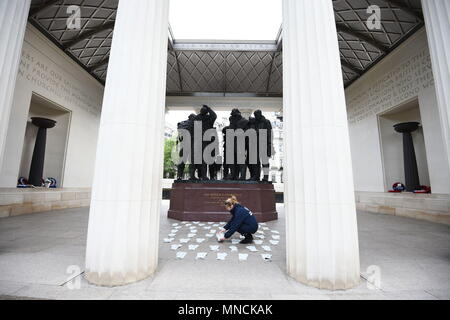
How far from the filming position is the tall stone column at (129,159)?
2572mm

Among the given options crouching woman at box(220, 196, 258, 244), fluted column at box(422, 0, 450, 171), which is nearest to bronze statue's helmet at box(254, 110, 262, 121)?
crouching woman at box(220, 196, 258, 244)

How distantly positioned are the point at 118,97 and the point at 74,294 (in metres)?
2.43

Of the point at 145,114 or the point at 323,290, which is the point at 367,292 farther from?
the point at 145,114

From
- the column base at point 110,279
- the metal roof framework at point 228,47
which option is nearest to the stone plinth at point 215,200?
the column base at point 110,279

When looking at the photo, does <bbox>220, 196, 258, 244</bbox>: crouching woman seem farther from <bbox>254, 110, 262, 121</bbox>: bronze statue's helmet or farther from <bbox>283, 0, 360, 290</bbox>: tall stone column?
<bbox>254, 110, 262, 121</bbox>: bronze statue's helmet

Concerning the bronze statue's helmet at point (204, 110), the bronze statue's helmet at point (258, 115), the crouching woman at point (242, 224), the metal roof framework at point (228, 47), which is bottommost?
the crouching woman at point (242, 224)

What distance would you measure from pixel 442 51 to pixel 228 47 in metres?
14.3

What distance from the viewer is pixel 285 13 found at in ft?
10.8

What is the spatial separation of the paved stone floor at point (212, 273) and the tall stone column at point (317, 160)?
312mm

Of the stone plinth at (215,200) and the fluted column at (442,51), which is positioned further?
the stone plinth at (215,200)

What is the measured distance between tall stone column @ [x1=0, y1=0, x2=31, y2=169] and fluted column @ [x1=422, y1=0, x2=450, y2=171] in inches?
272

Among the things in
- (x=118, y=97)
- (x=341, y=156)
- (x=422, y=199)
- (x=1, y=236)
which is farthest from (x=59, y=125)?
(x=422, y=199)

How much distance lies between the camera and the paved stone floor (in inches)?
89.8

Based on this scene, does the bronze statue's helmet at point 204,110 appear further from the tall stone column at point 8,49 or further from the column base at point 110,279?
the column base at point 110,279
